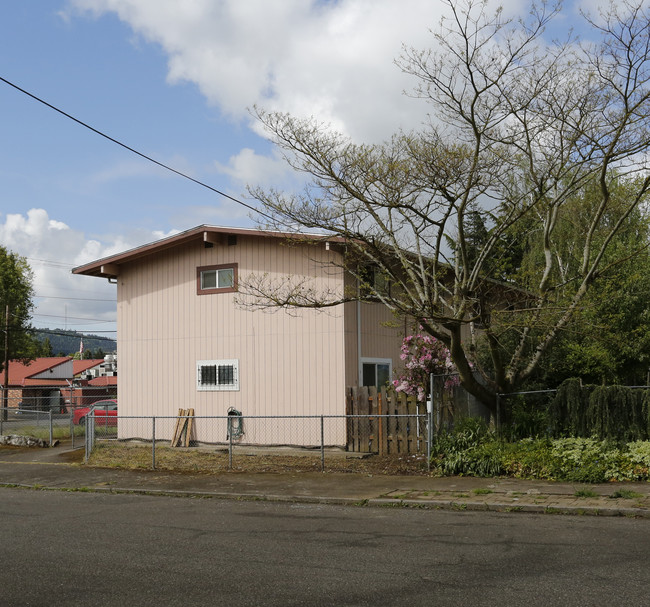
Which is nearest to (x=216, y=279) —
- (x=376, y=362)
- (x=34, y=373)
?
(x=376, y=362)

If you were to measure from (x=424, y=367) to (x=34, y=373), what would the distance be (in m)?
65.4

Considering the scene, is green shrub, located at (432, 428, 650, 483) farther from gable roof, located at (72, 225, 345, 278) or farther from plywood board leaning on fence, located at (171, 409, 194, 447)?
plywood board leaning on fence, located at (171, 409, 194, 447)

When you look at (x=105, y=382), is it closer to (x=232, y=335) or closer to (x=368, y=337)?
(x=232, y=335)

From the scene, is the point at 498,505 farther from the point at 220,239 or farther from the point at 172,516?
the point at 220,239

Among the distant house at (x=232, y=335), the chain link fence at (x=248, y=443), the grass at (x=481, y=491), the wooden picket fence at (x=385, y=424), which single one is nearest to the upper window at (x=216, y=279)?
A: the distant house at (x=232, y=335)

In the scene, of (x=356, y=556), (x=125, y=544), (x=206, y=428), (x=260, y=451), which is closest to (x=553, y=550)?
(x=356, y=556)

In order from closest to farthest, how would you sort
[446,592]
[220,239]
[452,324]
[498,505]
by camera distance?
[446,592] → [498,505] → [452,324] → [220,239]

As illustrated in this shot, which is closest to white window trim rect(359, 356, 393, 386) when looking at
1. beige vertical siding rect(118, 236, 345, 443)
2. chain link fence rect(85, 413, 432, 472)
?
beige vertical siding rect(118, 236, 345, 443)

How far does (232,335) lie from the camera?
19109 mm

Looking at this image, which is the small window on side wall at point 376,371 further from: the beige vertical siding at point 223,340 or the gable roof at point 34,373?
the gable roof at point 34,373

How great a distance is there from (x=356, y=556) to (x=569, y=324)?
8149mm

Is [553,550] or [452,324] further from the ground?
[452,324]

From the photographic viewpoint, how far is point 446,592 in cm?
638

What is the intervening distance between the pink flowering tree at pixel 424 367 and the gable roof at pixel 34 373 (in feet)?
204
